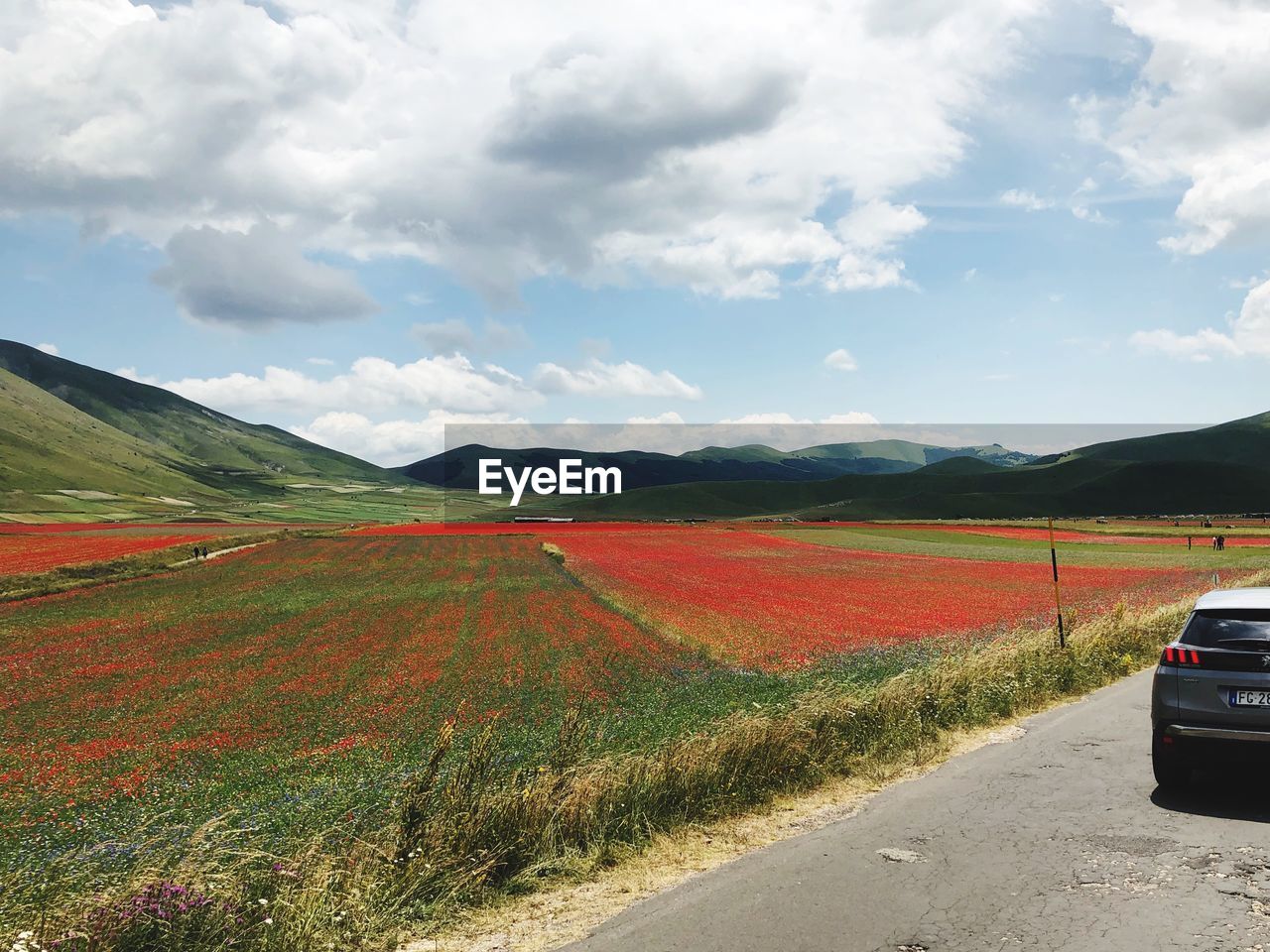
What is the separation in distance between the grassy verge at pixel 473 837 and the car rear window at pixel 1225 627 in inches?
161

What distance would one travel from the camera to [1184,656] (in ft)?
30.2

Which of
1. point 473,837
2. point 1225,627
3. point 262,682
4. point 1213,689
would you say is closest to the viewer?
point 473,837

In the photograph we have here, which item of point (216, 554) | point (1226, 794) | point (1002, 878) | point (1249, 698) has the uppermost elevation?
point (1249, 698)

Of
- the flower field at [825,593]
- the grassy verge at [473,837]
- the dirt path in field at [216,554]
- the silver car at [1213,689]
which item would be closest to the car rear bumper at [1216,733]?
the silver car at [1213,689]

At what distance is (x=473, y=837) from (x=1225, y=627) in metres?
8.86

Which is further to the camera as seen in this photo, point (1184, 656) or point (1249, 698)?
point (1184, 656)

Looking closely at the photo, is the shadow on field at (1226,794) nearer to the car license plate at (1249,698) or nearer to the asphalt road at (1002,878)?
the asphalt road at (1002,878)

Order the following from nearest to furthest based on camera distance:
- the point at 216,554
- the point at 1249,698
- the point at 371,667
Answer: the point at 1249,698, the point at 371,667, the point at 216,554

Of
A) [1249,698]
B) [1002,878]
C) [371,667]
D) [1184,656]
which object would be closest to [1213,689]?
[1249,698]

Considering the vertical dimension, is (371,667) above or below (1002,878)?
below

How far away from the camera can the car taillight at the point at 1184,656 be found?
9.11 meters

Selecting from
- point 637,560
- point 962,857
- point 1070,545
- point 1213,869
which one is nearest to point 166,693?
point 962,857

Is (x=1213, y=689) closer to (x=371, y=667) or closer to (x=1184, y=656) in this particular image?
(x=1184, y=656)

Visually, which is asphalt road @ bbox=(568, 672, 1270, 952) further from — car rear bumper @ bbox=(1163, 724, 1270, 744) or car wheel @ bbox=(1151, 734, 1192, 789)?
car rear bumper @ bbox=(1163, 724, 1270, 744)
